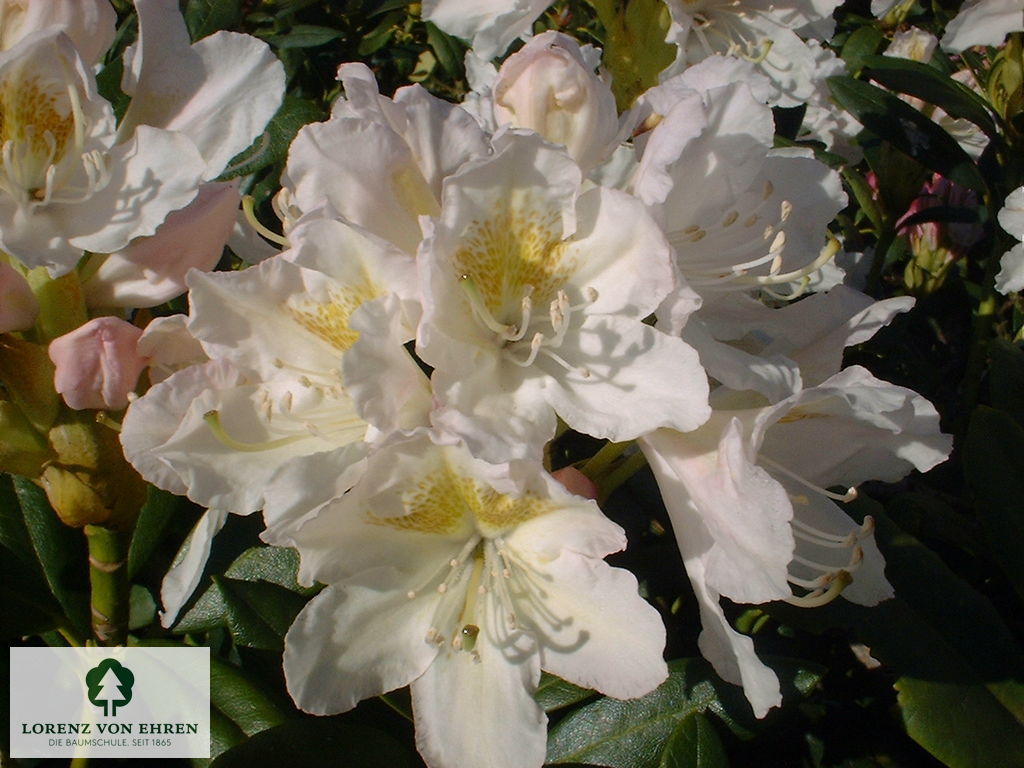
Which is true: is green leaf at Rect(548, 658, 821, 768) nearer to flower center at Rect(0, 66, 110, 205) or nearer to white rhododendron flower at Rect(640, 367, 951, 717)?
white rhododendron flower at Rect(640, 367, 951, 717)

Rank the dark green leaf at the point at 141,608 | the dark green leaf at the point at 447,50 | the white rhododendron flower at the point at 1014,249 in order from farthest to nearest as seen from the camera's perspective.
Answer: the dark green leaf at the point at 447,50, the white rhododendron flower at the point at 1014,249, the dark green leaf at the point at 141,608

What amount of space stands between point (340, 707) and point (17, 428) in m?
0.46

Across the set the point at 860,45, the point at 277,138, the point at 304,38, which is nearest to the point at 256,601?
the point at 277,138

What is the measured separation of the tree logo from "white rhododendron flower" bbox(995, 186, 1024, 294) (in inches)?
55.4

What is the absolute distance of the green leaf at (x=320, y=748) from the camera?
0.91 metres

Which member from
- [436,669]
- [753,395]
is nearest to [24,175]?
[436,669]

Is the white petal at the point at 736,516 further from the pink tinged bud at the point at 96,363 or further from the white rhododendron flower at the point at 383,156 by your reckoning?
the pink tinged bud at the point at 96,363

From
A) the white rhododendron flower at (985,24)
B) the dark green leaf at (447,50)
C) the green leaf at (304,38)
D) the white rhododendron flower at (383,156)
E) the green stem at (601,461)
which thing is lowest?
the dark green leaf at (447,50)

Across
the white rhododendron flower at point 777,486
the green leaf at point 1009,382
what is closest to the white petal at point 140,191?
the white rhododendron flower at point 777,486

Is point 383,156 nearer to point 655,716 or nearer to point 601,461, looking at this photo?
point 601,461

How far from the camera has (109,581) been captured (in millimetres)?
1140

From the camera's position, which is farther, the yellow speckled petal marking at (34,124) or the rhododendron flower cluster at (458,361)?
the yellow speckled petal marking at (34,124)

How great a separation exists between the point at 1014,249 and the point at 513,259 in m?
1.07

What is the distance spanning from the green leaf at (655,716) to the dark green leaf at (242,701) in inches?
12.5
